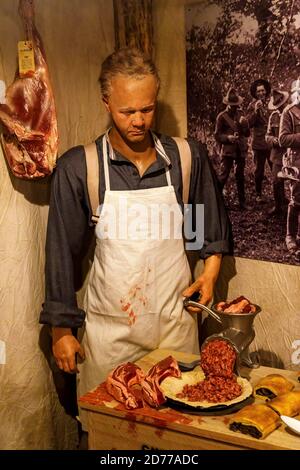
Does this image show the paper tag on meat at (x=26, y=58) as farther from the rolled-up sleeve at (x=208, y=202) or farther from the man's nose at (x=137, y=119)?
the rolled-up sleeve at (x=208, y=202)

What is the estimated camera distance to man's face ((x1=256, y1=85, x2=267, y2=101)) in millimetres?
2775

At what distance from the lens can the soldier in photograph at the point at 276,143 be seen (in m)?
2.73

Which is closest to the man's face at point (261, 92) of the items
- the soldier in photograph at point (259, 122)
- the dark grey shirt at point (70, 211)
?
the soldier in photograph at point (259, 122)

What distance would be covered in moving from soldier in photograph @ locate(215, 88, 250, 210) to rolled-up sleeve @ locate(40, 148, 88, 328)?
694 mm

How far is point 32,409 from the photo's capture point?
2.76m

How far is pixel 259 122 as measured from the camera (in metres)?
2.81

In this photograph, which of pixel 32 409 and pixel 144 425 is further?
pixel 32 409

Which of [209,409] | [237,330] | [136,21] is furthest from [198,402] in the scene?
[136,21]

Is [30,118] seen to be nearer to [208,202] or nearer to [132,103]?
[132,103]

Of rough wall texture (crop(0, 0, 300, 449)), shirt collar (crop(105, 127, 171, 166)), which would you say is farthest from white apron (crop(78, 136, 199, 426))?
rough wall texture (crop(0, 0, 300, 449))

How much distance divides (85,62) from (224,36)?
0.64m

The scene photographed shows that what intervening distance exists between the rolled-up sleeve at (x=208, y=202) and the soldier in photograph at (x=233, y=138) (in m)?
0.10
